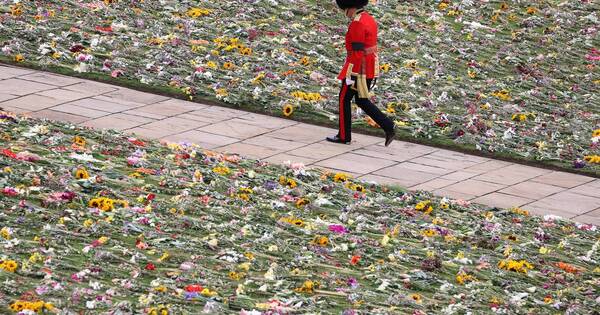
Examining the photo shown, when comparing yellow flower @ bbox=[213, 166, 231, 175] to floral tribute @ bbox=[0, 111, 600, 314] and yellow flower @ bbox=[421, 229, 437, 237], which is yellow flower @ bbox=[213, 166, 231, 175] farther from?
yellow flower @ bbox=[421, 229, 437, 237]

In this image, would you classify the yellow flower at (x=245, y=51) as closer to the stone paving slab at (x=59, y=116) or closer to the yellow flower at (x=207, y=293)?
the stone paving slab at (x=59, y=116)

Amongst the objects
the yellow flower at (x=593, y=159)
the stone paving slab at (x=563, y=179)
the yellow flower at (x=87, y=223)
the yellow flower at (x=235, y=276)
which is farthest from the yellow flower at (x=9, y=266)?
the yellow flower at (x=593, y=159)

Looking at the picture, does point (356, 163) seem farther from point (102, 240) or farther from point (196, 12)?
point (196, 12)

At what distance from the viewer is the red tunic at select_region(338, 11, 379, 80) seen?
1123 cm

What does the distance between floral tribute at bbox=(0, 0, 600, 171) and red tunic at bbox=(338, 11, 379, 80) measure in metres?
Answer: 0.98

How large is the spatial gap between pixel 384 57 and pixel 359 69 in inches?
131

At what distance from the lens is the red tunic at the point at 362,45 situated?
36.8ft

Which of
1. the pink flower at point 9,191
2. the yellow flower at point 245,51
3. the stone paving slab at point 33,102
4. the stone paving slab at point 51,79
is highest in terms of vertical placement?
the yellow flower at point 245,51

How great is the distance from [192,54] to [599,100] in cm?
459

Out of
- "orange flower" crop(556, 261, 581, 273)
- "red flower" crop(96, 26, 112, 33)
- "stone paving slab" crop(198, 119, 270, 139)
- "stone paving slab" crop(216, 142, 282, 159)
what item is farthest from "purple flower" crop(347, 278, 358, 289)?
"red flower" crop(96, 26, 112, 33)

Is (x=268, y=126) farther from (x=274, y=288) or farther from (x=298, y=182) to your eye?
(x=274, y=288)

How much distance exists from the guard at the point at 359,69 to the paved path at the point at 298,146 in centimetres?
21

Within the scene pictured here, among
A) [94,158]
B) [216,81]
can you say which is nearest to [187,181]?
[94,158]

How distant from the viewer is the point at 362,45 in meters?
11.3
